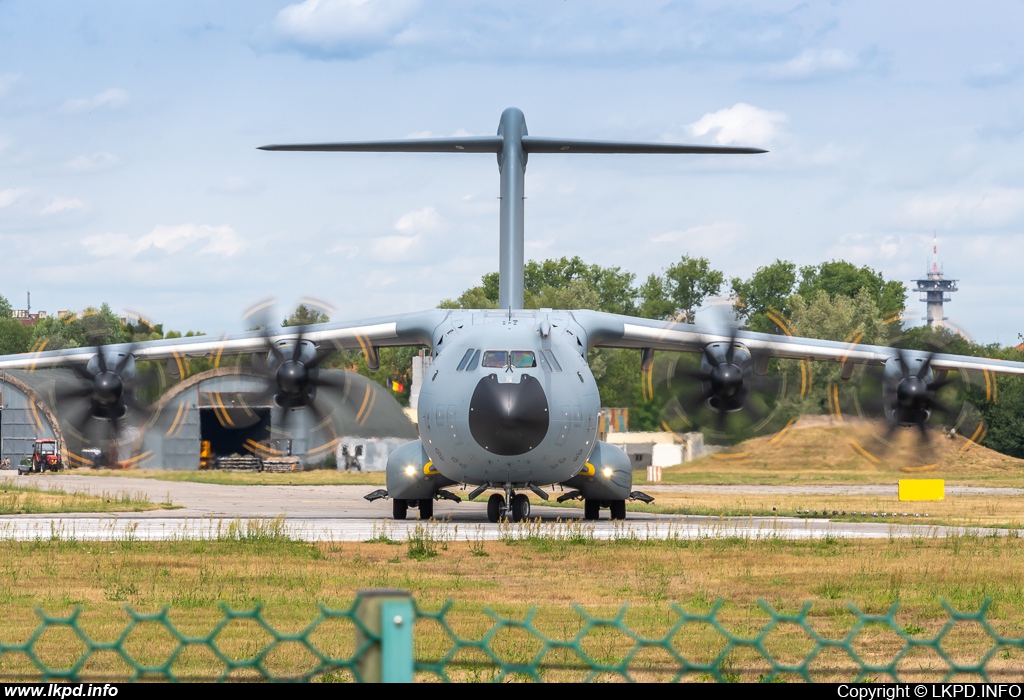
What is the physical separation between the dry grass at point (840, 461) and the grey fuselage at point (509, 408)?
967 inches

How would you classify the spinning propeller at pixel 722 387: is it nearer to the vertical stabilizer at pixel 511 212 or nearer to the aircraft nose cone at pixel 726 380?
the aircraft nose cone at pixel 726 380

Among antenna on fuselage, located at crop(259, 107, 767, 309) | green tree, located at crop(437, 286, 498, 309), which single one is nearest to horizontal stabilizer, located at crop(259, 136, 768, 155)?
antenna on fuselage, located at crop(259, 107, 767, 309)

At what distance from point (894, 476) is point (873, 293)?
50401mm

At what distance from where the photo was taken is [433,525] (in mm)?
23078

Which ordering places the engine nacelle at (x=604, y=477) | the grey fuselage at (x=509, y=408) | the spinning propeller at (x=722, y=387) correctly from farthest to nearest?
the spinning propeller at (x=722, y=387) → the engine nacelle at (x=604, y=477) → the grey fuselage at (x=509, y=408)

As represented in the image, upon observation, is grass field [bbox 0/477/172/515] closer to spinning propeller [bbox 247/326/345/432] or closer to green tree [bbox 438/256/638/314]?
spinning propeller [bbox 247/326/345/432]

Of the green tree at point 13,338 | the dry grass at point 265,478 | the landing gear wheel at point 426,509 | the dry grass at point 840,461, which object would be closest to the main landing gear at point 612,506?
the landing gear wheel at point 426,509

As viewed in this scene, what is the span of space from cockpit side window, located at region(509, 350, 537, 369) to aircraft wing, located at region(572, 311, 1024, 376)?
3456mm

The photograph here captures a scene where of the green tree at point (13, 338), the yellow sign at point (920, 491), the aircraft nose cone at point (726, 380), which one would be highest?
the green tree at point (13, 338)

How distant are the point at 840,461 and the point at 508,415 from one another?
34120mm

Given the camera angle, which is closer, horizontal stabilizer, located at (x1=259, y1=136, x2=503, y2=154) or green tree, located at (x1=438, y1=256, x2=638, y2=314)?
horizontal stabilizer, located at (x1=259, y1=136, x2=503, y2=154)

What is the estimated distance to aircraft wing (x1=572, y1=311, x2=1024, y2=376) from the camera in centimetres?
2583

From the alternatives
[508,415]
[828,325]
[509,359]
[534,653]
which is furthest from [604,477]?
[828,325]

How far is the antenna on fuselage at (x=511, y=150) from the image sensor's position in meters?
26.2
